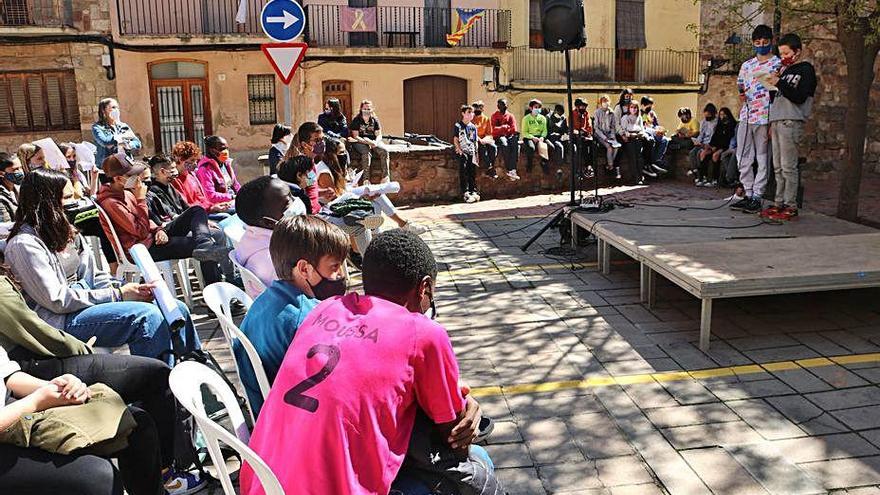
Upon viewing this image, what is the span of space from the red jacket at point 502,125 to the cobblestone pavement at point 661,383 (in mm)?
5678

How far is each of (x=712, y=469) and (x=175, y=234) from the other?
4224 millimetres

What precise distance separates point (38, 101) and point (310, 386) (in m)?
18.9

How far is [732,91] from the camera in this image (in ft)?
74.4

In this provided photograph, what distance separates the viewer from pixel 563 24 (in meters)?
7.44

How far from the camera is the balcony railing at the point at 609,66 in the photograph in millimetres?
21219

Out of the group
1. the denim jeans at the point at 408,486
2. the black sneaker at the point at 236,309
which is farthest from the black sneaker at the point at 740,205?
the denim jeans at the point at 408,486

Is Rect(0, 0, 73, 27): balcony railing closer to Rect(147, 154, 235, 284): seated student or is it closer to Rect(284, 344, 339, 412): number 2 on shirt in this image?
Rect(147, 154, 235, 284): seated student

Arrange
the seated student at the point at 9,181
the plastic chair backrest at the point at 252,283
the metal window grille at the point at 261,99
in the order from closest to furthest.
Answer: the plastic chair backrest at the point at 252,283 → the seated student at the point at 9,181 → the metal window grille at the point at 261,99

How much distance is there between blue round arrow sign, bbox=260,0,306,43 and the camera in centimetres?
680

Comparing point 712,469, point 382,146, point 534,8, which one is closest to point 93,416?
point 712,469

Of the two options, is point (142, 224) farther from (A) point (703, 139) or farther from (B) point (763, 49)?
(A) point (703, 139)

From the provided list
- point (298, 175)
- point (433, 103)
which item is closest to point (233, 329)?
point (298, 175)

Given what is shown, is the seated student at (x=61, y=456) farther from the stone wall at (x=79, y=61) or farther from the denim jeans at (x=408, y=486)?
the stone wall at (x=79, y=61)

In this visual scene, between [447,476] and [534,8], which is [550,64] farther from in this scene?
[447,476]
